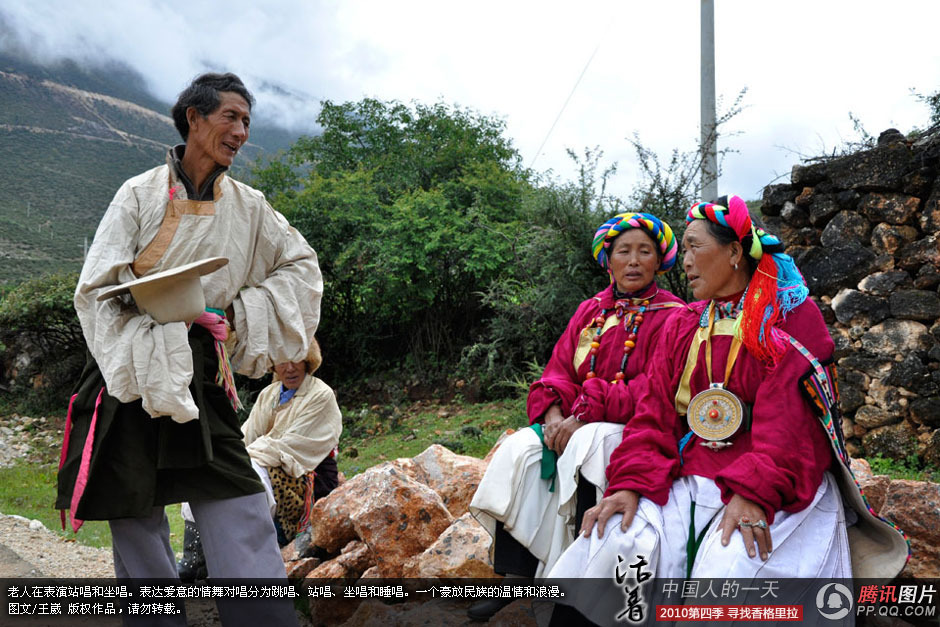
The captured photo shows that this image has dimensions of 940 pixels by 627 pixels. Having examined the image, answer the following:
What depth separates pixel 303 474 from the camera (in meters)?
4.61

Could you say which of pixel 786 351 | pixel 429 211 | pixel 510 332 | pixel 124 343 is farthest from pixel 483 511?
pixel 429 211

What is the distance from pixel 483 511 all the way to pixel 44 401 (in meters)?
13.3

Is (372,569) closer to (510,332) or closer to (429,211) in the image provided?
(510,332)

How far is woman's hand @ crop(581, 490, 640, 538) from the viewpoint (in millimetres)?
2242

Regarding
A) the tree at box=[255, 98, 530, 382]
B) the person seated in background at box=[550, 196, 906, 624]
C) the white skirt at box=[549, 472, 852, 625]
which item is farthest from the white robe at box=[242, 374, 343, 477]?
the tree at box=[255, 98, 530, 382]

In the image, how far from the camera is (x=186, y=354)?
7.42ft

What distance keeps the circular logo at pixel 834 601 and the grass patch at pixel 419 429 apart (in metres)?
5.40

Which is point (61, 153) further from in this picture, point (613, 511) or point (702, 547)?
point (702, 547)

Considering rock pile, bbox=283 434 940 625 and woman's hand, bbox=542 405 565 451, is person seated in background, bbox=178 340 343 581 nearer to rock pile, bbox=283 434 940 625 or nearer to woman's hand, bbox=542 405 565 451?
rock pile, bbox=283 434 940 625

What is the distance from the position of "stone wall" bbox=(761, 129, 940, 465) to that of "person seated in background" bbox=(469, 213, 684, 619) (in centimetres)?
320

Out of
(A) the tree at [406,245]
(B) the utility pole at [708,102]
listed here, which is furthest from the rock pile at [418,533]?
(A) the tree at [406,245]

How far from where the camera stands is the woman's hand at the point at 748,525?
2.07 metres

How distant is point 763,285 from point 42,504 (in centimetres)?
837

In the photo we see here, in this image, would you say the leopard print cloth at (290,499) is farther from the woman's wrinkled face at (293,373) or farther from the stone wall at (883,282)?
the stone wall at (883,282)
